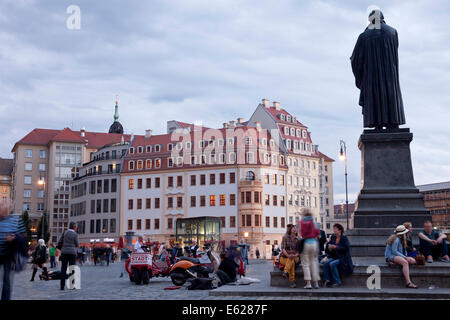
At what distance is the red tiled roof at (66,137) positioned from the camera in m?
104

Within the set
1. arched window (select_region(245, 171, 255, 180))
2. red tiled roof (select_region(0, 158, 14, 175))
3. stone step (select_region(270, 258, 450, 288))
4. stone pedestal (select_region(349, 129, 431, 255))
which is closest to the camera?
stone step (select_region(270, 258, 450, 288))

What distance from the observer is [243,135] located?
72000 millimetres

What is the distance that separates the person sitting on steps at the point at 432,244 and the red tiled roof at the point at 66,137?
96.2m

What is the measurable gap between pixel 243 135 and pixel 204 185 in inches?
349

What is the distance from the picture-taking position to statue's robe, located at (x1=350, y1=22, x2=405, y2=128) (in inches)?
576

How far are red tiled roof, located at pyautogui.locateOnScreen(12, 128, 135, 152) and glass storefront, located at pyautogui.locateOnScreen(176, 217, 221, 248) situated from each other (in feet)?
192

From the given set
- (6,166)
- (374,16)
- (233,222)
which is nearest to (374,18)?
(374,16)

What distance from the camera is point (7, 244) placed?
335 inches

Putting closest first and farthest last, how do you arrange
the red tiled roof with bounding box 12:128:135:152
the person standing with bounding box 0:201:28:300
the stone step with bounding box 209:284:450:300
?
1. the person standing with bounding box 0:201:28:300
2. the stone step with bounding box 209:284:450:300
3. the red tiled roof with bounding box 12:128:135:152

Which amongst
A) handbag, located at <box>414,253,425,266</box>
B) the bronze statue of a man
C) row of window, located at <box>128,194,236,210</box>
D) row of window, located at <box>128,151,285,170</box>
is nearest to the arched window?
row of window, located at <box>128,151,285,170</box>

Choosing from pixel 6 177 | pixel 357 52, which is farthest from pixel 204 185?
pixel 6 177

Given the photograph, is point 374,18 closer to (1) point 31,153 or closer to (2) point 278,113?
(2) point 278,113

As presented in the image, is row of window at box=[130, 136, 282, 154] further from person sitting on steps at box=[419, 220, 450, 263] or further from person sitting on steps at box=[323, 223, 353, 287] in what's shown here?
person sitting on steps at box=[323, 223, 353, 287]
